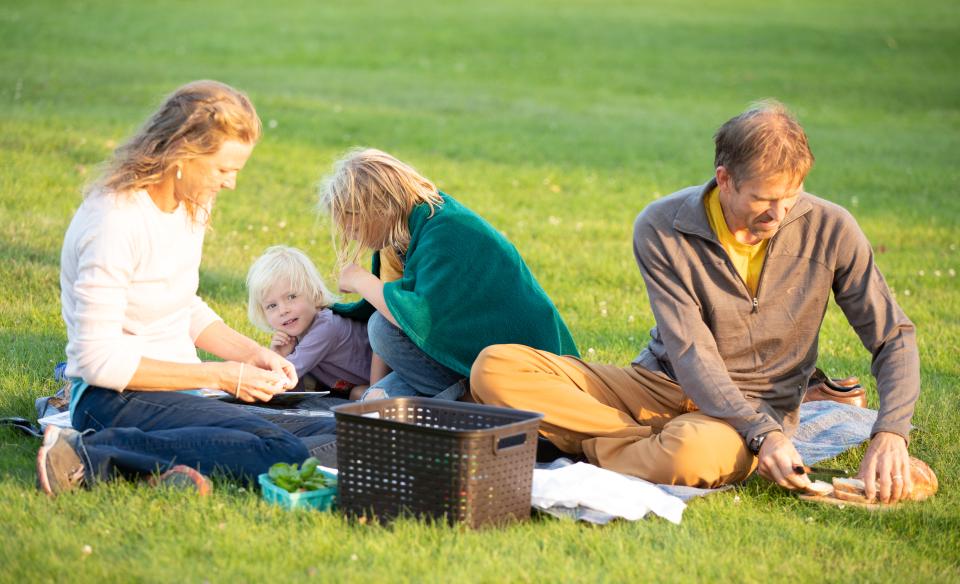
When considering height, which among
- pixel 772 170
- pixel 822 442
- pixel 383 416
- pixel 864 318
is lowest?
pixel 822 442

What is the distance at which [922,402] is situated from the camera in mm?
6125

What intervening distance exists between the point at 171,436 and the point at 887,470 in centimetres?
288

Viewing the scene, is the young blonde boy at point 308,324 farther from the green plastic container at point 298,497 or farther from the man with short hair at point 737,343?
the green plastic container at point 298,497

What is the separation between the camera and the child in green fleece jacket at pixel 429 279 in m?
5.62

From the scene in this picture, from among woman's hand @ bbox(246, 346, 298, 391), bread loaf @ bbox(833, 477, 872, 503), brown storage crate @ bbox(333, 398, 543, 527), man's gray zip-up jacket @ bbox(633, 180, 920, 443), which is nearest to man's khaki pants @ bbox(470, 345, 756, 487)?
man's gray zip-up jacket @ bbox(633, 180, 920, 443)

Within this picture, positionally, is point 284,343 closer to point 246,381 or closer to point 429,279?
point 429,279

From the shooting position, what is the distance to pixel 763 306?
4.95 metres

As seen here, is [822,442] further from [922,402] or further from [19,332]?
[19,332]

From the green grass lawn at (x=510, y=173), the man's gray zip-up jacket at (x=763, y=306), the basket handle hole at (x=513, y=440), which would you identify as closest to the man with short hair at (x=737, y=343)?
the man's gray zip-up jacket at (x=763, y=306)

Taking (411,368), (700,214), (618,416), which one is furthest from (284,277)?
(700,214)

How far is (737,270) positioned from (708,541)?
1.26 m

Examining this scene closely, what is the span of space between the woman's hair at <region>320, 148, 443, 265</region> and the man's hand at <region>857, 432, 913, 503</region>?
7.85 feet

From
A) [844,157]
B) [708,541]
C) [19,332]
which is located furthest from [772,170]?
[844,157]

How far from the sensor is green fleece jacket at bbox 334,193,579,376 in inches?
222
